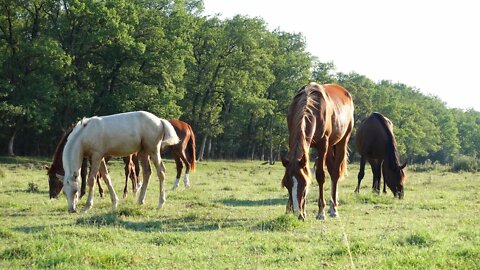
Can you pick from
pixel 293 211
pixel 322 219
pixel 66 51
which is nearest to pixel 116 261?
pixel 293 211

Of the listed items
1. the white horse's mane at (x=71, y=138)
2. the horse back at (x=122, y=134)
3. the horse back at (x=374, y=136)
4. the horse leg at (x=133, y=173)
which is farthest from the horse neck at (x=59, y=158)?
the horse back at (x=374, y=136)

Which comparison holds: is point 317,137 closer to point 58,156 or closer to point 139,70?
point 58,156

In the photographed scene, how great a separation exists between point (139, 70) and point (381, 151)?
28.0 m

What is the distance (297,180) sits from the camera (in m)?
8.59

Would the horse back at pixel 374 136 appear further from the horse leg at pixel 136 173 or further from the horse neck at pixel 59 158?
the horse neck at pixel 59 158

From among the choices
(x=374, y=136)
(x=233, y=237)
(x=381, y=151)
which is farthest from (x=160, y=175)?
(x=374, y=136)

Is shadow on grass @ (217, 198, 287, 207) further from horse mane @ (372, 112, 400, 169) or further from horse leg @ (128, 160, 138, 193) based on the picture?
horse mane @ (372, 112, 400, 169)

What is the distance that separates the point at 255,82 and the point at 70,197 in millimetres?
43075

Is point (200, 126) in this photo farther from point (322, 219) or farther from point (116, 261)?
point (116, 261)

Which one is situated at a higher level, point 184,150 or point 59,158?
point 184,150

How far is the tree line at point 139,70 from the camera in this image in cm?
3486

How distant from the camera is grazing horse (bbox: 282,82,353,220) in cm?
869

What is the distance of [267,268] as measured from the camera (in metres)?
5.87

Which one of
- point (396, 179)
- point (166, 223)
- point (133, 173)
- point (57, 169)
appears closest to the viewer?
point (166, 223)
